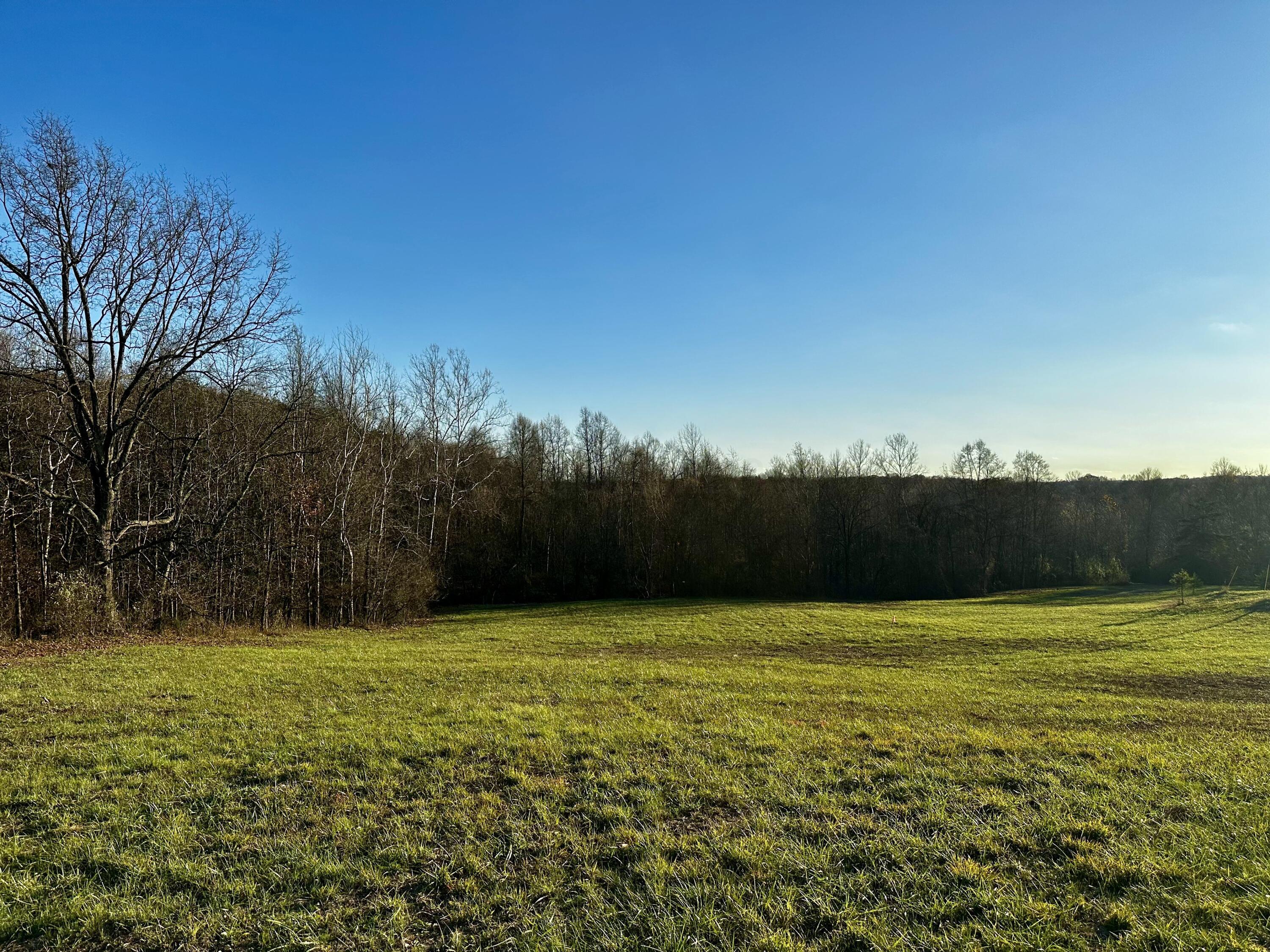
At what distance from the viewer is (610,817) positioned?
5156 millimetres

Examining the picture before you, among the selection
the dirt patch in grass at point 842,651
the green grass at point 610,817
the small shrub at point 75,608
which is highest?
the small shrub at point 75,608

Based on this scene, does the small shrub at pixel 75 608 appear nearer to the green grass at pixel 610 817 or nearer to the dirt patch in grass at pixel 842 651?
the green grass at pixel 610 817

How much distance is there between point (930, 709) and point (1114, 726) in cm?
256

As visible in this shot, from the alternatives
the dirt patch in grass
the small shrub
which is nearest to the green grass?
the small shrub

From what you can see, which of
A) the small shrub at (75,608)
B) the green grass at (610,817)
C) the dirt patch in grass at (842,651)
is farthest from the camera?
the dirt patch in grass at (842,651)

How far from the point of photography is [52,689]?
398 inches

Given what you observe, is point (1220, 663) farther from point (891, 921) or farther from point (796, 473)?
point (796, 473)

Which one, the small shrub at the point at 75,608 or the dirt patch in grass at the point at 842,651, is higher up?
the small shrub at the point at 75,608

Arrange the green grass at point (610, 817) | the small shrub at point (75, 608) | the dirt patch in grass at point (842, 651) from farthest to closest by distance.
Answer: the dirt patch in grass at point (842, 651) < the small shrub at point (75, 608) < the green grass at point (610, 817)

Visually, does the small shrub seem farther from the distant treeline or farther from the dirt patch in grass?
the dirt patch in grass

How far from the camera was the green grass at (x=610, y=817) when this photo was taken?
12.1 feet

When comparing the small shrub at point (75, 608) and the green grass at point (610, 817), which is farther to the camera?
the small shrub at point (75, 608)

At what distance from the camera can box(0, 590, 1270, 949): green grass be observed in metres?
3.68

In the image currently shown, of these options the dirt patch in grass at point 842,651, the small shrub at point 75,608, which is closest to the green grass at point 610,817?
the small shrub at point 75,608
